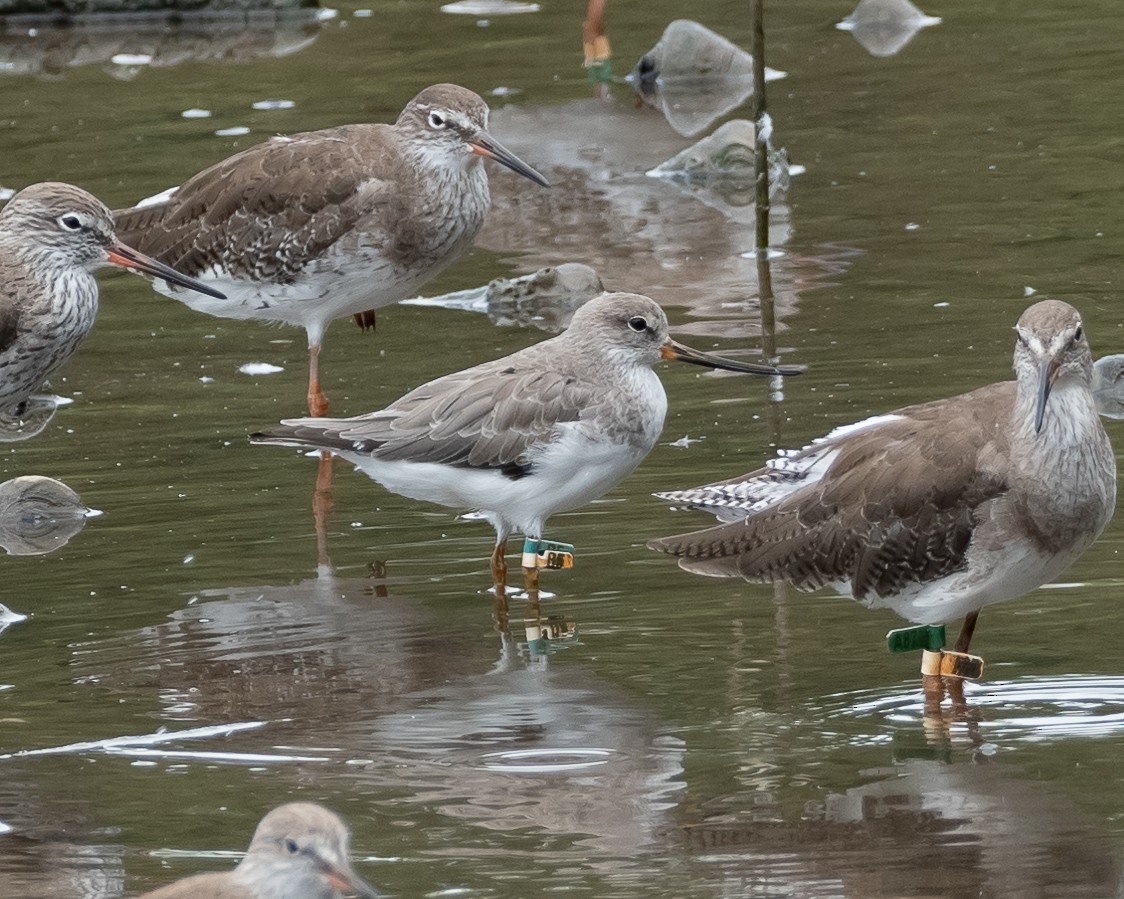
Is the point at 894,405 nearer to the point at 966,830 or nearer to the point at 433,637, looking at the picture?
the point at 433,637

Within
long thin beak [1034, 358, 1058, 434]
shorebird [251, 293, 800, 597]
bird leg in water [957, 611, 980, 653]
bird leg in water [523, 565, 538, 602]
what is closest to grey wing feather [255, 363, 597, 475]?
shorebird [251, 293, 800, 597]

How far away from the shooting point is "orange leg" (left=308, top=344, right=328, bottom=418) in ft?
34.4

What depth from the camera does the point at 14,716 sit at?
24.6ft

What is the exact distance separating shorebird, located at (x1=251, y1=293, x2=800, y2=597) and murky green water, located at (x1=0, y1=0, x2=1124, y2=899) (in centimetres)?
43

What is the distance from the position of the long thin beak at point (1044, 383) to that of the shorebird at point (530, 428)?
6.55 feet

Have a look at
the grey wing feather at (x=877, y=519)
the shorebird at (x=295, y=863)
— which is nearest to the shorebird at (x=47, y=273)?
the grey wing feather at (x=877, y=519)

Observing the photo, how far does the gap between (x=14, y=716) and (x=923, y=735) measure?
10.4 ft

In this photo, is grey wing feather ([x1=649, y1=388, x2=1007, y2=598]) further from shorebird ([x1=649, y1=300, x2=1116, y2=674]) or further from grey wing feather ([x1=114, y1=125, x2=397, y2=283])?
grey wing feather ([x1=114, y1=125, x2=397, y2=283])

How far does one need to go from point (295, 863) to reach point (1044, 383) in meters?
3.17

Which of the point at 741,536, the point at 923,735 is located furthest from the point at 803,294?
the point at 923,735

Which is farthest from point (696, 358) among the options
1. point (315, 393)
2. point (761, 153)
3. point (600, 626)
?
point (761, 153)

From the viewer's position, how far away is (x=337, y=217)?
10836 millimetres

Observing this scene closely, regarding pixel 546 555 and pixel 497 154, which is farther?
pixel 497 154

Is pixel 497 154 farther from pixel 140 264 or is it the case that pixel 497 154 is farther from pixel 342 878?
pixel 342 878
